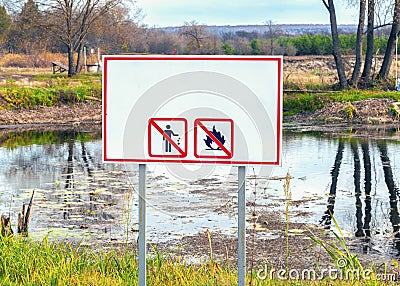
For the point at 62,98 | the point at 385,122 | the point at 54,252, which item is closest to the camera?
the point at 54,252

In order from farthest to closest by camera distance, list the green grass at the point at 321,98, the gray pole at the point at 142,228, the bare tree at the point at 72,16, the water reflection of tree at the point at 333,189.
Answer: the bare tree at the point at 72,16 < the green grass at the point at 321,98 < the water reflection of tree at the point at 333,189 < the gray pole at the point at 142,228

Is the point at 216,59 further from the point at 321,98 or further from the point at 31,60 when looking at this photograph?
the point at 31,60

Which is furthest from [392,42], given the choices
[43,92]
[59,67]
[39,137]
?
[59,67]

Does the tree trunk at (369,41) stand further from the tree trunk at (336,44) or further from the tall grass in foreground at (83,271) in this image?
the tall grass in foreground at (83,271)

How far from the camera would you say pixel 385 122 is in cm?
2506

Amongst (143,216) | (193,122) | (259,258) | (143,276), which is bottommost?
(259,258)

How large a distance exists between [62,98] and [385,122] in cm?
1130

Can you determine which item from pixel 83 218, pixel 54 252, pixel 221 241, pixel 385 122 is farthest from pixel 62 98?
pixel 54 252

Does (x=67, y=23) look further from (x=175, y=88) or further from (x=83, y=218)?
(x=175, y=88)

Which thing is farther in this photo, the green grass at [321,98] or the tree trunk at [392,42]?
the tree trunk at [392,42]

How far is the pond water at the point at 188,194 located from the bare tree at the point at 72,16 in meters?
16.4

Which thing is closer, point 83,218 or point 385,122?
point 83,218

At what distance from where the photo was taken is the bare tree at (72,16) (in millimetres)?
34031

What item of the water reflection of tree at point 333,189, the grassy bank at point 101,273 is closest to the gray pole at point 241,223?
the grassy bank at point 101,273
